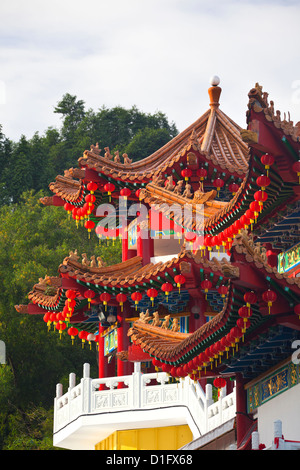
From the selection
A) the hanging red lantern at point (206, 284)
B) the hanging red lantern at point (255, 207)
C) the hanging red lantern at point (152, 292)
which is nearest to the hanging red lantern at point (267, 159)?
the hanging red lantern at point (255, 207)

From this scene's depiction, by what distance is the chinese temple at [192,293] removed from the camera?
14133 mm

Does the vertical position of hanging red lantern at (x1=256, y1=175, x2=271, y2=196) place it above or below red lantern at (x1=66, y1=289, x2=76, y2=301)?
below

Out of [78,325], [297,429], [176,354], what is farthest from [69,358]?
[297,429]

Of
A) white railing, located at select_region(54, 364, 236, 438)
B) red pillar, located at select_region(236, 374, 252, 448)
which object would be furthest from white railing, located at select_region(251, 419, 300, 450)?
white railing, located at select_region(54, 364, 236, 438)

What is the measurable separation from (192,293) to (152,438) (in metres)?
3.39

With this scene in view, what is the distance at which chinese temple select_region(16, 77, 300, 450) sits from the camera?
14133mm

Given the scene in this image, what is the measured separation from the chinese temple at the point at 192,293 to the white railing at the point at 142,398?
1.1 inches

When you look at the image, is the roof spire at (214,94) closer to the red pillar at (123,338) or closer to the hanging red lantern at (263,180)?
the red pillar at (123,338)

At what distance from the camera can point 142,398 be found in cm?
2292

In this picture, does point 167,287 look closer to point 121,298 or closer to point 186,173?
point 121,298

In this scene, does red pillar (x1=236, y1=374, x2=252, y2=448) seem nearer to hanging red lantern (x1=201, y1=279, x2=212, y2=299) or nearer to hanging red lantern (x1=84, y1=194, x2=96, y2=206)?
Answer: hanging red lantern (x1=201, y1=279, x2=212, y2=299)

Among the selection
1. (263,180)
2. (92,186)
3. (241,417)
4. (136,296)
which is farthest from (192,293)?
(263,180)

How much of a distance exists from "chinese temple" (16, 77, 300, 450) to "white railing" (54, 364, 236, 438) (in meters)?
0.03
